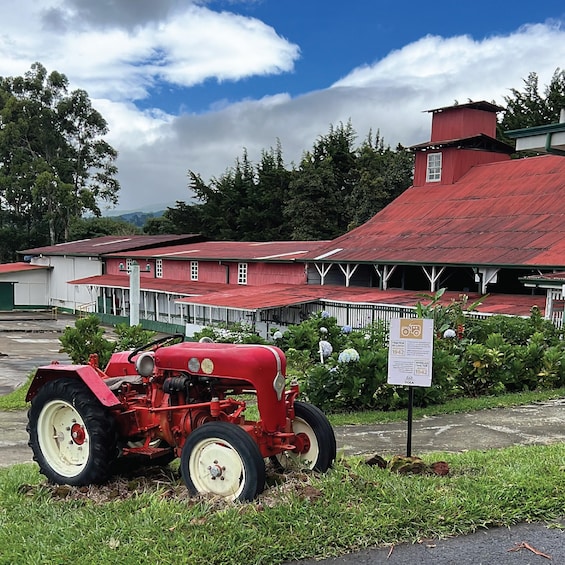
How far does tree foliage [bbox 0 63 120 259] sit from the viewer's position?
2341 inches

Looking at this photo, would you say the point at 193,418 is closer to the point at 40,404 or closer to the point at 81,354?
the point at 40,404

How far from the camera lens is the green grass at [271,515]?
3.90m

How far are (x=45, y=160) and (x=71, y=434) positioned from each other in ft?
203

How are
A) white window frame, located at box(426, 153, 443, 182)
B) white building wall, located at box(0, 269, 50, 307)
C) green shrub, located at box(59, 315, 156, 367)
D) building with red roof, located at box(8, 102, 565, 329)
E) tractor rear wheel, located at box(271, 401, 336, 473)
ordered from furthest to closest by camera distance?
white building wall, located at box(0, 269, 50, 307), white window frame, located at box(426, 153, 443, 182), building with red roof, located at box(8, 102, 565, 329), green shrub, located at box(59, 315, 156, 367), tractor rear wheel, located at box(271, 401, 336, 473)

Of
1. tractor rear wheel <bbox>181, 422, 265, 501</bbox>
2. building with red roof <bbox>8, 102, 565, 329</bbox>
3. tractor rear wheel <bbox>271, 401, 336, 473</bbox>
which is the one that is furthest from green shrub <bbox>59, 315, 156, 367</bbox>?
tractor rear wheel <bbox>181, 422, 265, 501</bbox>

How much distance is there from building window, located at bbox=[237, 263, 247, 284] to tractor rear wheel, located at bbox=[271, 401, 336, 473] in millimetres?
29610

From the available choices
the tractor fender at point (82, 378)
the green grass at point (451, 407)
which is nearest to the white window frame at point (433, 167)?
the green grass at point (451, 407)

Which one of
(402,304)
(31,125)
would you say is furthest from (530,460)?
(31,125)

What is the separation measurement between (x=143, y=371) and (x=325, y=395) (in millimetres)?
4880

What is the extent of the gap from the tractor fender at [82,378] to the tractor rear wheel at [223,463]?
865 mm

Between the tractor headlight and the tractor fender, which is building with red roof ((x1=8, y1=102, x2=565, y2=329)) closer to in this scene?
the tractor headlight

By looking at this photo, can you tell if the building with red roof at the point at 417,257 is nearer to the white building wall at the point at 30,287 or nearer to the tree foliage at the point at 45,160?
the white building wall at the point at 30,287

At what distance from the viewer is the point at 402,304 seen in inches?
861

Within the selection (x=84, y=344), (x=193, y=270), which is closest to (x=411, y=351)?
(x=84, y=344)
